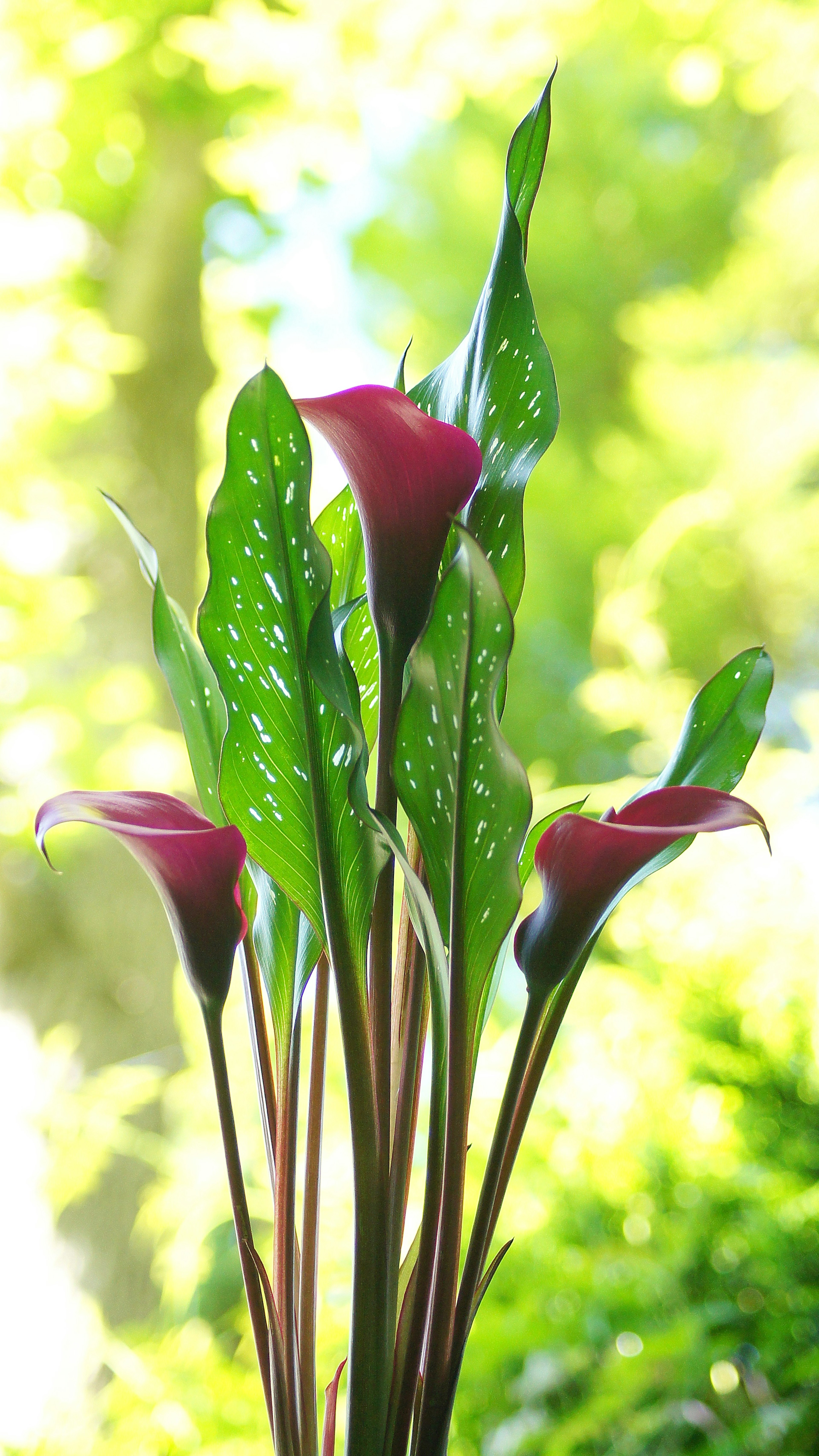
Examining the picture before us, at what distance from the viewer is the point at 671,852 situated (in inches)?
12.9

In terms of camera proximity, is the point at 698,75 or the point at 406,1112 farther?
the point at 698,75

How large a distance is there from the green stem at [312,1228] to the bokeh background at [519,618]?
1.21 feet

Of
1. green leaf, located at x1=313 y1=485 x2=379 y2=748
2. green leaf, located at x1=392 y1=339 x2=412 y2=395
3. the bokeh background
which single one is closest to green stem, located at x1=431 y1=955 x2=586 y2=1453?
green leaf, located at x1=313 y1=485 x2=379 y2=748

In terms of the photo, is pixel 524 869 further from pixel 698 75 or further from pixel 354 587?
pixel 698 75

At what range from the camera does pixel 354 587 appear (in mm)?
402

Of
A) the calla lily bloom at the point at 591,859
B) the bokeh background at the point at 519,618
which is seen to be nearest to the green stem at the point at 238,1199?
the calla lily bloom at the point at 591,859

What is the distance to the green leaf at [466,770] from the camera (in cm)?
24

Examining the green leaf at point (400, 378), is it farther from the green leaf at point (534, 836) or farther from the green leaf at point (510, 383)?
the green leaf at point (534, 836)

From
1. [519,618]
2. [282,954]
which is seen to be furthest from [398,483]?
[519,618]

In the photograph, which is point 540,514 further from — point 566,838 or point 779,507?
point 566,838

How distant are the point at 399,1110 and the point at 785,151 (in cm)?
262

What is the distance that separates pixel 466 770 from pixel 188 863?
9 centimetres

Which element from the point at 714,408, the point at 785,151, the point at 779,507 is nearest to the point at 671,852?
the point at 779,507

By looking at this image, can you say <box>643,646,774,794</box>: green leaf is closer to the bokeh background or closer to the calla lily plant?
the calla lily plant
